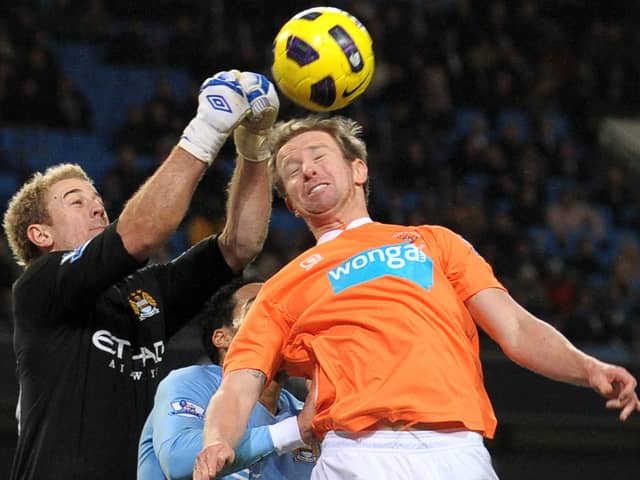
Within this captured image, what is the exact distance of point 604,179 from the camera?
13602mm

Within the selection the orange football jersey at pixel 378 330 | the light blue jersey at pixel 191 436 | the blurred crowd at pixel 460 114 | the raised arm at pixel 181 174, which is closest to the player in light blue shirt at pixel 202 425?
the light blue jersey at pixel 191 436

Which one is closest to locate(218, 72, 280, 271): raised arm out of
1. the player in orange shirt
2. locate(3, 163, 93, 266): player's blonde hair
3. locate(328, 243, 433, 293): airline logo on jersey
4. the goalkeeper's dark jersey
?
the goalkeeper's dark jersey

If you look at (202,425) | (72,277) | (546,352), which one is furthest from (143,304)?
(546,352)

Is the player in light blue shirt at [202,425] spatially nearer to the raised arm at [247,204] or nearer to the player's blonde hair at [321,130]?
the raised arm at [247,204]

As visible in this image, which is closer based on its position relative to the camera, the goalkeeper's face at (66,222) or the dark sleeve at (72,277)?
the dark sleeve at (72,277)

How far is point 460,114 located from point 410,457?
1065 centimetres

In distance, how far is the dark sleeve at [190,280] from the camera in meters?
4.62

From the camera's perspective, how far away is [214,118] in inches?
156

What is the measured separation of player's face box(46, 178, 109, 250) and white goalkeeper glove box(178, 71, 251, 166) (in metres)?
0.71

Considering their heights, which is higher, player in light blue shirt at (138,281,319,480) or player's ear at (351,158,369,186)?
player's ear at (351,158,369,186)

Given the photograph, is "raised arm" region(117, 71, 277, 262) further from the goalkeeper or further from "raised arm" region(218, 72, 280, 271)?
"raised arm" region(218, 72, 280, 271)

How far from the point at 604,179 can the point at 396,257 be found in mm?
10532

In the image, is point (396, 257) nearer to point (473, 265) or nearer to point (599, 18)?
point (473, 265)

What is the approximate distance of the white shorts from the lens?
3.31 m
